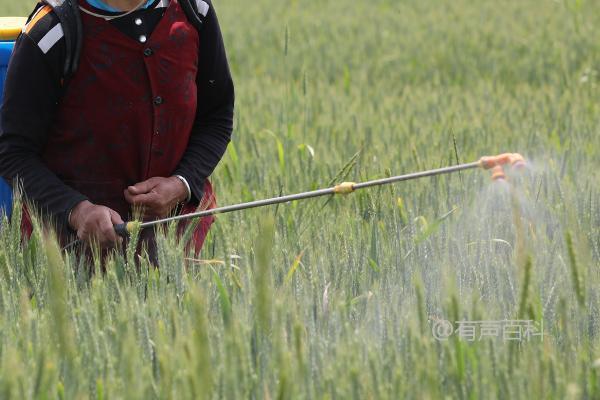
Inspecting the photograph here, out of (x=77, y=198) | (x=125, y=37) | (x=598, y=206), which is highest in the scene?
(x=125, y=37)

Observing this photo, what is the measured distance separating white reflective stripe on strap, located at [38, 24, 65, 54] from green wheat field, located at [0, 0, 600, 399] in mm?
343

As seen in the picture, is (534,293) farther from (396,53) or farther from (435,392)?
(396,53)

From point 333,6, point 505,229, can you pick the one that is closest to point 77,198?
point 505,229

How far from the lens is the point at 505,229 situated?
2.42 metres

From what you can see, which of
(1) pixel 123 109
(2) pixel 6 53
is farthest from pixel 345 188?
(2) pixel 6 53

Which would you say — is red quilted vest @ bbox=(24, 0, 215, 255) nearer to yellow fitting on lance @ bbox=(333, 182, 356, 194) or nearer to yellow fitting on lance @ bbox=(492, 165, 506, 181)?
yellow fitting on lance @ bbox=(333, 182, 356, 194)

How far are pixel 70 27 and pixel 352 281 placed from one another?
731 mm

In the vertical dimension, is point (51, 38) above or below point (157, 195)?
above

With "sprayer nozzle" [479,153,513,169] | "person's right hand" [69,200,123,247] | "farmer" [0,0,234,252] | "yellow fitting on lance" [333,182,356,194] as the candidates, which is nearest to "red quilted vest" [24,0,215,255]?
"farmer" [0,0,234,252]

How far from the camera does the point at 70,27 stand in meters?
2.19

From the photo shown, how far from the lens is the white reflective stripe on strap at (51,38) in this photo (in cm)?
217

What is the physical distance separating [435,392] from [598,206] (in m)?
1.40

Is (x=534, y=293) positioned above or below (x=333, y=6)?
below

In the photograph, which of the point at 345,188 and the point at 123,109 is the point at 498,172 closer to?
the point at 345,188
